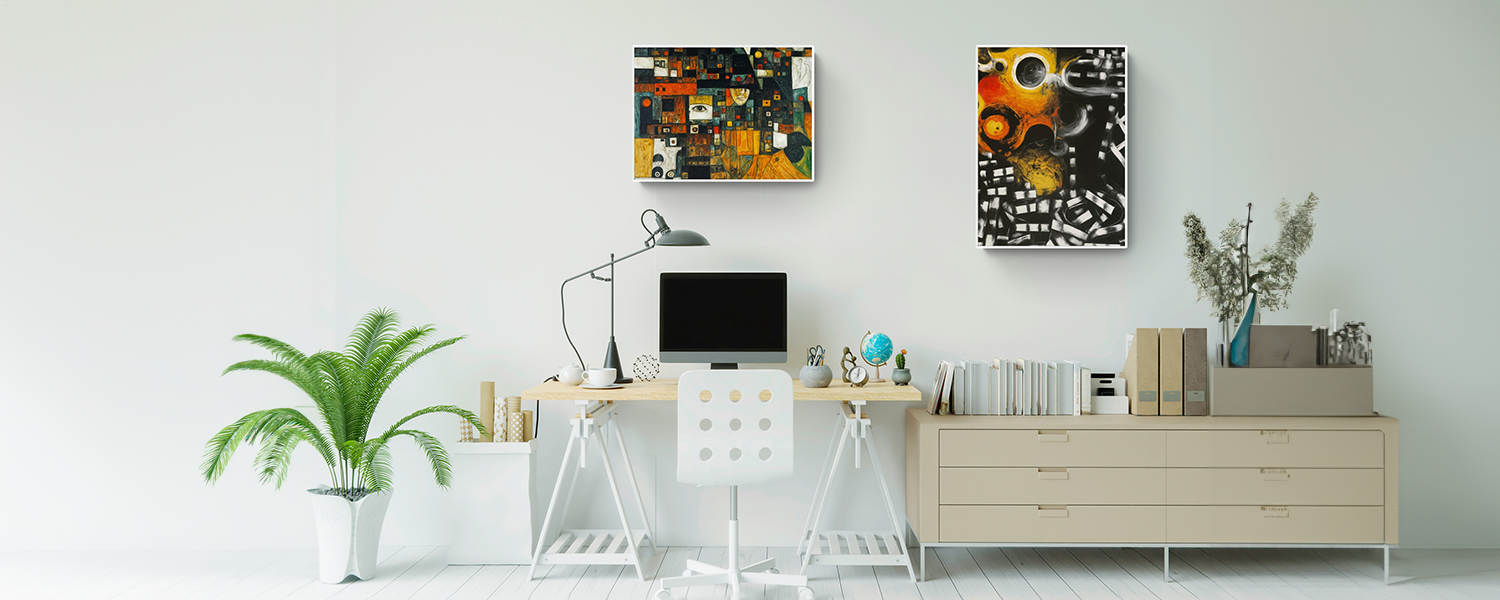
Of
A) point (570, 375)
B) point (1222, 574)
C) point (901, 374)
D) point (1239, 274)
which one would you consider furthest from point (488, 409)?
point (1239, 274)

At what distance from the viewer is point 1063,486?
2.83 meters

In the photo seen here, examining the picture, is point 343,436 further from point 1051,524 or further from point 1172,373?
point 1172,373

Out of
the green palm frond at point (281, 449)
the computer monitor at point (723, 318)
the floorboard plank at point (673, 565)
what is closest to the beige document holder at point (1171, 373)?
the computer monitor at point (723, 318)

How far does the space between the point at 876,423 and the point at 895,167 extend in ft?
3.69

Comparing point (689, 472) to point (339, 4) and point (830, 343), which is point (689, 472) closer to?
point (830, 343)

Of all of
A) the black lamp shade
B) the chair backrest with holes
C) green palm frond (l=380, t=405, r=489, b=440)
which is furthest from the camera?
the black lamp shade

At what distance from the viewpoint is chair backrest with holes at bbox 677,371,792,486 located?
2.45 m

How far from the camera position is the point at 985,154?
10.7ft

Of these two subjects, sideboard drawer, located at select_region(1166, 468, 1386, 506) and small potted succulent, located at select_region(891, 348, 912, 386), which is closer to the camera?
sideboard drawer, located at select_region(1166, 468, 1386, 506)

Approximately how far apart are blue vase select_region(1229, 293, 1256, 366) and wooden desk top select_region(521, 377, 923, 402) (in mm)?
1293

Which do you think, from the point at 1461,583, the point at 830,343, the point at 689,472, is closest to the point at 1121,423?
the point at 830,343

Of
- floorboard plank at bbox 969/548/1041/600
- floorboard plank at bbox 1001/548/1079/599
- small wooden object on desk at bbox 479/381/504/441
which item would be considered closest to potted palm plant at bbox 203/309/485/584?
small wooden object on desk at bbox 479/381/504/441

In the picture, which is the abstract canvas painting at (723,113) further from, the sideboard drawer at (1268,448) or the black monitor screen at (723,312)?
the sideboard drawer at (1268,448)

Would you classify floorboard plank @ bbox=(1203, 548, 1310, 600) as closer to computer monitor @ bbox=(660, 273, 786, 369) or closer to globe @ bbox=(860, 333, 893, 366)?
globe @ bbox=(860, 333, 893, 366)
